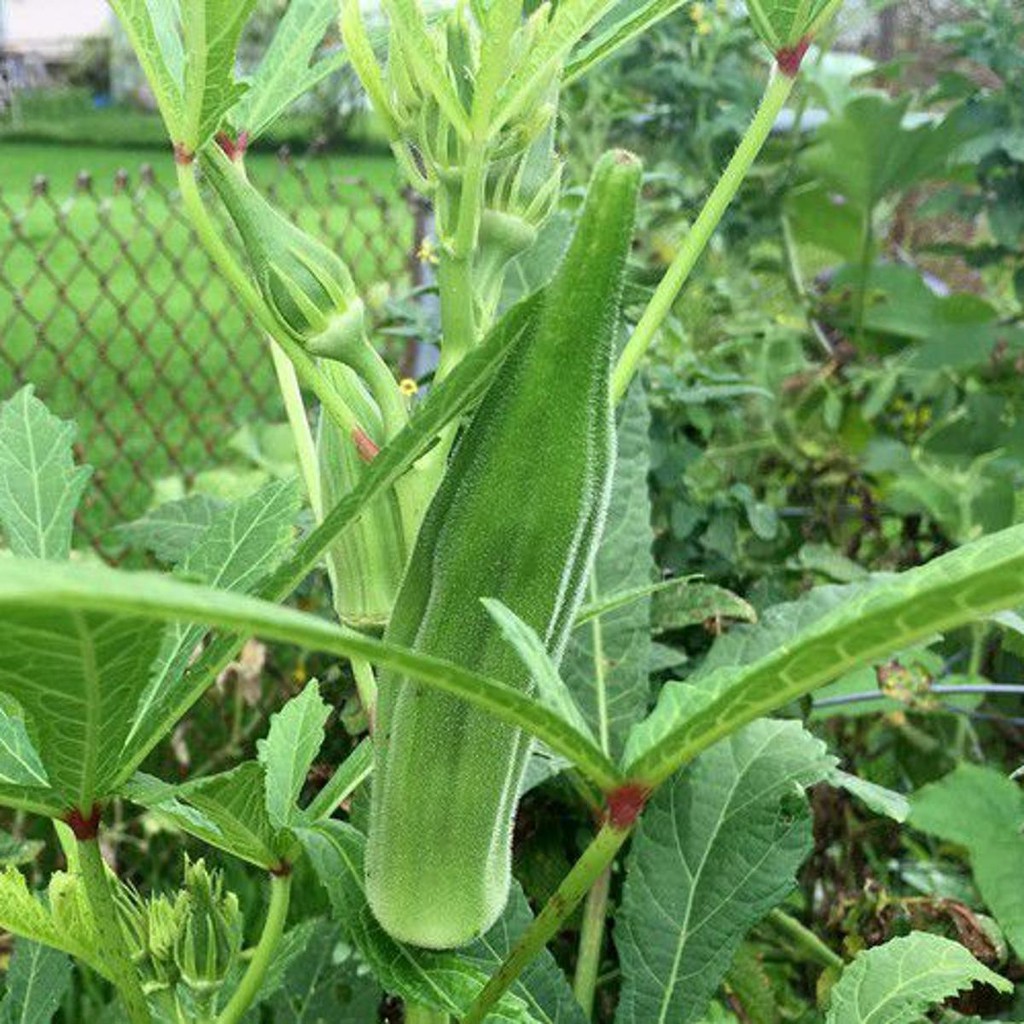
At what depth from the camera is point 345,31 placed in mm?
595

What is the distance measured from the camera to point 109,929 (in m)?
0.60

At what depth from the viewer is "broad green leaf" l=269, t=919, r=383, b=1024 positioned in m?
0.88

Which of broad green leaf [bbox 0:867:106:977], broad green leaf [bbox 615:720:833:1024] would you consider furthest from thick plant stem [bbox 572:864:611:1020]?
broad green leaf [bbox 0:867:106:977]

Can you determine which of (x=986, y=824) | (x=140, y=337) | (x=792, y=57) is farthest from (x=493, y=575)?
(x=140, y=337)

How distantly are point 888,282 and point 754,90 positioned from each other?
12.7 inches

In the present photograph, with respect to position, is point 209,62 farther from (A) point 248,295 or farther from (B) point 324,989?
(B) point 324,989

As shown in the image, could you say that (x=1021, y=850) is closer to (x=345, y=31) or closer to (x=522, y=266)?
(x=522, y=266)

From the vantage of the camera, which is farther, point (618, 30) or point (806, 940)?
point (806, 940)

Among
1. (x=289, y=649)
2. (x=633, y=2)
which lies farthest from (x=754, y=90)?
(x=633, y=2)

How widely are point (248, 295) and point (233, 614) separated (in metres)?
0.27

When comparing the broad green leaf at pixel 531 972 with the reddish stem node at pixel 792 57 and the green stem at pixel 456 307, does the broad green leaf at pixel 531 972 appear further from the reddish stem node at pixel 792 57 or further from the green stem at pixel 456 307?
the reddish stem node at pixel 792 57

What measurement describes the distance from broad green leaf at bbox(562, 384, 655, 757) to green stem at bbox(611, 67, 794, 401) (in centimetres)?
28

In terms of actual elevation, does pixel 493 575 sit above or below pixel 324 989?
above

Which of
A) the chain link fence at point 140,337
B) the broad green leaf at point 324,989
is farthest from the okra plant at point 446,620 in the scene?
the chain link fence at point 140,337
